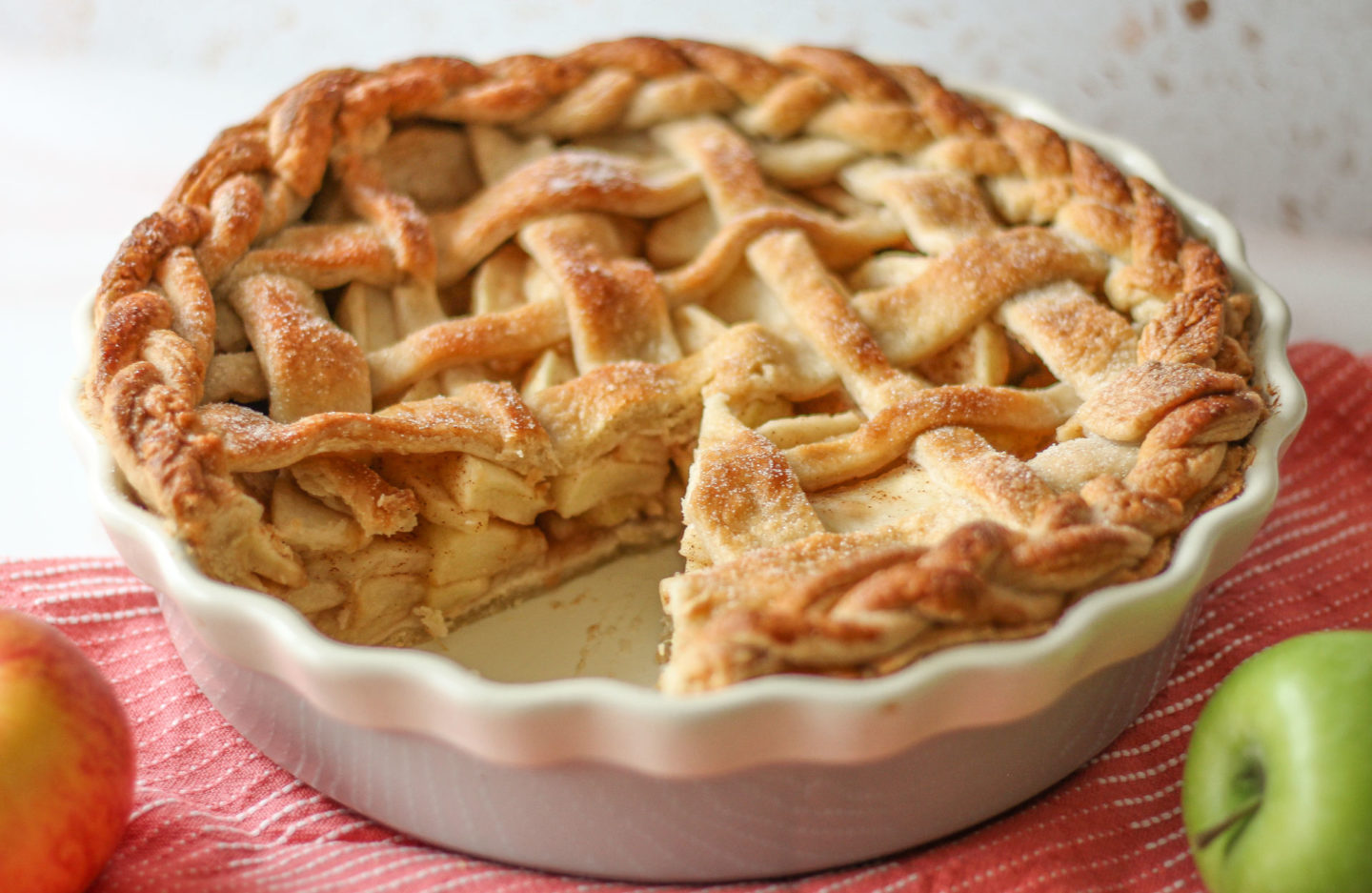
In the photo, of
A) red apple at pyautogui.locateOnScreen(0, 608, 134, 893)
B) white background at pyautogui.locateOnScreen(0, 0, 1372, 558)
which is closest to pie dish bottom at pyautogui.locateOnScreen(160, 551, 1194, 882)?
red apple at pyautogui.locateOnScreen(0, 608, 134, 893)

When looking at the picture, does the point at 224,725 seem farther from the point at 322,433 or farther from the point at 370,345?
the point at 370,345

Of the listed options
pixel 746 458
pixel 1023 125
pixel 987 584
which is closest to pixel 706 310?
pixel 746 458

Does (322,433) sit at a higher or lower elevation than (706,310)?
higher

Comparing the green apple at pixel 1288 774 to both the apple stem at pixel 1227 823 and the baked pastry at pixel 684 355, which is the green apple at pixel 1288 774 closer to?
the apple stem at pixel 1227 823

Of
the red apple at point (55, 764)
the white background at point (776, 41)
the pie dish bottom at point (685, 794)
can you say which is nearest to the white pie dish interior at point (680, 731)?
the pie dish bottom at point (685, 794)

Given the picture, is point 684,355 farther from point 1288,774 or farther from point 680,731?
point 1288,774

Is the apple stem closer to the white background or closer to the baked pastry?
the baked pastry

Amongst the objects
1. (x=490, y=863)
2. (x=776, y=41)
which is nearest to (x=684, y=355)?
(x=490, y=863)
